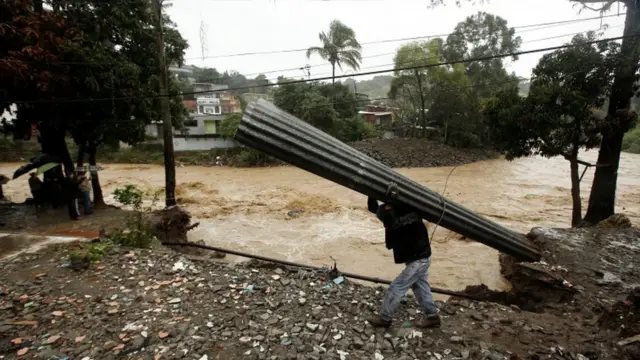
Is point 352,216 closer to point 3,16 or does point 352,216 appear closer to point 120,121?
point 120,121

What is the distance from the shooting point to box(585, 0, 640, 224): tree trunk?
723cm

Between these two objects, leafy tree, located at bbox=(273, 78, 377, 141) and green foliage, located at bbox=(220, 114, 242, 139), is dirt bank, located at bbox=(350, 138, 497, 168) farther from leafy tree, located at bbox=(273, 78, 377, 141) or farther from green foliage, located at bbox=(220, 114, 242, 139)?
green foliage, located at bbox=(220, 114, 242, 139)

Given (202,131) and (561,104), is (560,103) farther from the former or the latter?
(202,131)

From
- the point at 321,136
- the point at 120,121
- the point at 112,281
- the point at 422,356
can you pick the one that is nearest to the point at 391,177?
the point at 321,136

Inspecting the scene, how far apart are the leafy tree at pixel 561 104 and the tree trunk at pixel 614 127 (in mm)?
192

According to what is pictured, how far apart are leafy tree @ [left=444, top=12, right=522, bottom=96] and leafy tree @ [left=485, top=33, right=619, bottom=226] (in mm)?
23555

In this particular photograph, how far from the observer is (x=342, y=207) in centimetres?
1438

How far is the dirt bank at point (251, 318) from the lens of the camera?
3312 mm

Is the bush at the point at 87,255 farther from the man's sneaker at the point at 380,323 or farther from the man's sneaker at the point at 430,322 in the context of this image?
the man's sneaker at the point at 430,322

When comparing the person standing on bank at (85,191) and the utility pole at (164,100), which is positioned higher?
the utility pole at (164,100)

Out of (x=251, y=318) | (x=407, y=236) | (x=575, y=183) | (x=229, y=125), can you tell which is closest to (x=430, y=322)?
(x=407, y=236)

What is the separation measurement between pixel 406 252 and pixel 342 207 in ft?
35.5

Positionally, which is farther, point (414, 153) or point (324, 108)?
point (414, 153)

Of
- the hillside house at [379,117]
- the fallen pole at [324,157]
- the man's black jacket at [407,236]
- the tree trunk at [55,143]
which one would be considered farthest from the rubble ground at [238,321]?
the hillside house at [379,117]
